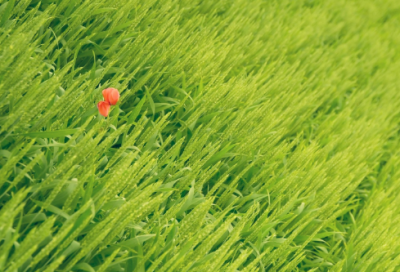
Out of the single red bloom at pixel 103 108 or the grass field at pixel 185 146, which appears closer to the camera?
the grass field at pixel 185 146

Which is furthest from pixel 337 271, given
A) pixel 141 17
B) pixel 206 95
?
pixel 141 17

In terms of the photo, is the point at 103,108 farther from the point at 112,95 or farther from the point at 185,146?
the point at 185,146

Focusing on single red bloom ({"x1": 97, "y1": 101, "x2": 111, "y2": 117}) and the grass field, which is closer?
the grass field

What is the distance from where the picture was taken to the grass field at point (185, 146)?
1.13 metres

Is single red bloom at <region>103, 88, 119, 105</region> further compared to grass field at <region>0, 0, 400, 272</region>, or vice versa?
single red bloom at <region>103, 88, 119, 105</region>

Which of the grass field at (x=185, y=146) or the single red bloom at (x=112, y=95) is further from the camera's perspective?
the single red bloom at (x=112, y=95)

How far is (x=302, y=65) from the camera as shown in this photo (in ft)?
9.24

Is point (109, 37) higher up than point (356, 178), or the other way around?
point (109, 37)

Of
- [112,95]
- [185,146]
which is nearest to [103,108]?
[112,95]

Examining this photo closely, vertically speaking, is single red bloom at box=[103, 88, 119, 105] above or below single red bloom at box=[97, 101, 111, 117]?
above

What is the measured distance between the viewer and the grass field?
1128 millimetres

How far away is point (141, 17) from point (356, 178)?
143cm

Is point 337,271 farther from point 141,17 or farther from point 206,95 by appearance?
point 141,17

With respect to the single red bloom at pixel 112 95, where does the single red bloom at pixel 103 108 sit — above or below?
below
